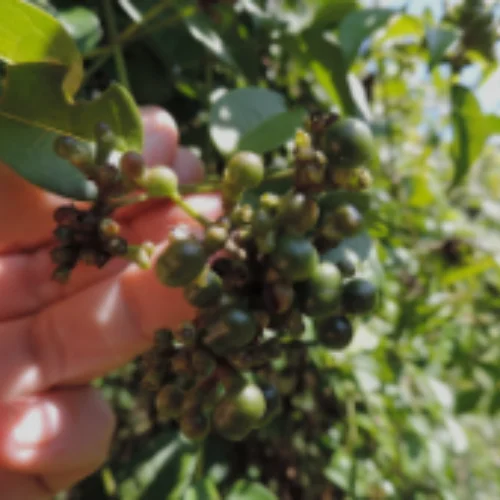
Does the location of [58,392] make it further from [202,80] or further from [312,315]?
[202,80]

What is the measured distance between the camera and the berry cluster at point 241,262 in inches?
28.4

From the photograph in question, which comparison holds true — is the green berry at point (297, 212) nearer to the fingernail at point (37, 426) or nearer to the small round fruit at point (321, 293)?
the small round fruit at point (321, 293)

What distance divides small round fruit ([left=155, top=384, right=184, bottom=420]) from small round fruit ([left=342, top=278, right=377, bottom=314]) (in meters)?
0.26

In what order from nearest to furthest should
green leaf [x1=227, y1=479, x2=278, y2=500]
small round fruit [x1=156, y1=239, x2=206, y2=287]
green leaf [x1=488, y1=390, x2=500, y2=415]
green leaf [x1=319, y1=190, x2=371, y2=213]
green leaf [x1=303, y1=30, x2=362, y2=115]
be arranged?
small round fruit [x1=156, y1=239, x2=206, y2=287] → green leaf [x1=319, y1=190, x2=371, y2=213] → green leaf [x1=303, y1=30, x2=362, y2=115] → green leaf [x1=227, y1=479, x2=278, y2=500] → green leaf [x1=488, y1=390, x2=500, y2=415]

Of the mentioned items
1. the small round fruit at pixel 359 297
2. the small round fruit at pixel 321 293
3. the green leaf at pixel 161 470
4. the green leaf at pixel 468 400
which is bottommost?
the green leaf at pixel 468 400

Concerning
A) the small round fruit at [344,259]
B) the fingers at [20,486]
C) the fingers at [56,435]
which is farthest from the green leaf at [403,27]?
the fingers at [20,486]

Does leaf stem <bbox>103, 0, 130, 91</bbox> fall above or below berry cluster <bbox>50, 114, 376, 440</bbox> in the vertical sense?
above

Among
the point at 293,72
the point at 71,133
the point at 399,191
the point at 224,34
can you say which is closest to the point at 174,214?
the point at 71,133

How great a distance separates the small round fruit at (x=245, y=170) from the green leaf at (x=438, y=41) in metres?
0.56

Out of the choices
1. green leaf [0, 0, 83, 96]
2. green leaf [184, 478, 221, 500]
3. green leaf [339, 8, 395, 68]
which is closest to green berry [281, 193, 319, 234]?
green leaf [0, 0, 83, 96]

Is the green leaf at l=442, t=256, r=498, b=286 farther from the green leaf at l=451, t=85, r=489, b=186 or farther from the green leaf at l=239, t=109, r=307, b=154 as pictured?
the green leaf at l=239, t=109, r=307, b=154

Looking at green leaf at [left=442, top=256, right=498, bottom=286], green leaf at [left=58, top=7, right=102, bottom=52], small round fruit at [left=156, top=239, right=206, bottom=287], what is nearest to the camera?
small round fruit at [left=156, top=239, right=206, bottom=287]

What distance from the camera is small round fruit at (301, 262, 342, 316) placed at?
758 millimetres

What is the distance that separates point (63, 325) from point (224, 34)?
0.68 m
